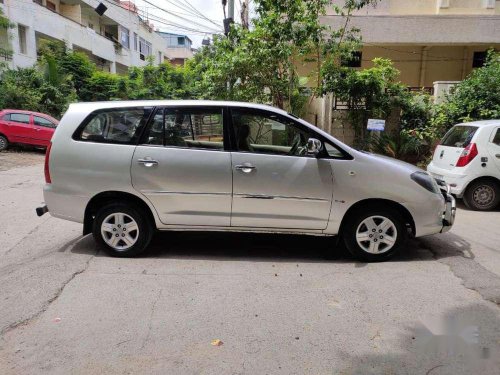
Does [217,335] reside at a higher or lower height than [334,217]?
lower

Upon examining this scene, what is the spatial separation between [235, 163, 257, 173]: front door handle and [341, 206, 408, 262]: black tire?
4.14ft

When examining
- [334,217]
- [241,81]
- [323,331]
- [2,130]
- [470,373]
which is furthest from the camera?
[2,130]

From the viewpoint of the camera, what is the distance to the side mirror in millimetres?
4863

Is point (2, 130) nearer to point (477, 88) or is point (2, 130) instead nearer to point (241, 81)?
point (241, 81)

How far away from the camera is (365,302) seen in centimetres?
408

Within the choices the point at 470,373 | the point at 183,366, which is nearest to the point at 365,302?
the point at 470,373

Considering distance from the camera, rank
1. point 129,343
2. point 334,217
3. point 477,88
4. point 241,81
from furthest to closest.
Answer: point 241,81, point 477,88, point 334,217, point 129,343

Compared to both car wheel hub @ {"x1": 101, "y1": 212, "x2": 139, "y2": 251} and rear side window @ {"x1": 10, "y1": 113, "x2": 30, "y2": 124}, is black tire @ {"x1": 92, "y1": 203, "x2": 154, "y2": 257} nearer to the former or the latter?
car wheel hub @ {"x1": 101, "y1": 212, "x2": 139, "y2": 251}

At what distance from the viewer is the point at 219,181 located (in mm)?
4969

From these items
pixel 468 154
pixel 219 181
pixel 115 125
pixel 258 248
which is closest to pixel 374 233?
pixel 258 248

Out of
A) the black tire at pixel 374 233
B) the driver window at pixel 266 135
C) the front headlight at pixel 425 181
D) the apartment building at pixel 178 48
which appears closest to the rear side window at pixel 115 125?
the driver window at pixel 266 135

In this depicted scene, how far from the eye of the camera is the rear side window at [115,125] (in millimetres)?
5074

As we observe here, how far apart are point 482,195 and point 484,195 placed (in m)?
0.03

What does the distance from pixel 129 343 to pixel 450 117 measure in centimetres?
1139
